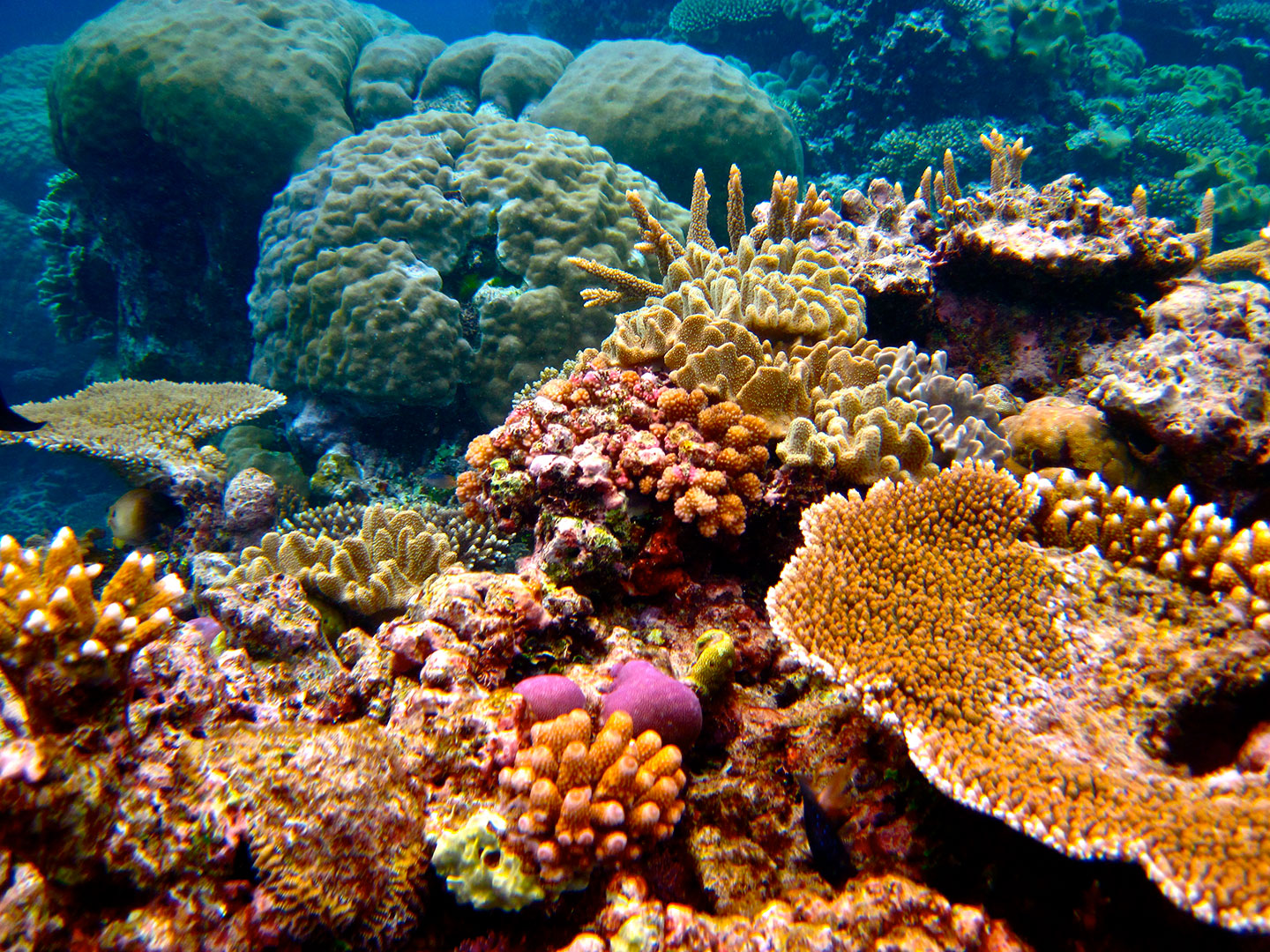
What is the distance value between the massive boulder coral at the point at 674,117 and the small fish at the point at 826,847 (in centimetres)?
971

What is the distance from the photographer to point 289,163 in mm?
8438

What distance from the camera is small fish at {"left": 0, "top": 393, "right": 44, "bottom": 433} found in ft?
12.5

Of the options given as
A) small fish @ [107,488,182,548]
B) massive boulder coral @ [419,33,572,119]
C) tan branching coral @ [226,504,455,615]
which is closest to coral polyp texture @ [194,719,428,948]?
tan branching coral @ [226,504,455,615]

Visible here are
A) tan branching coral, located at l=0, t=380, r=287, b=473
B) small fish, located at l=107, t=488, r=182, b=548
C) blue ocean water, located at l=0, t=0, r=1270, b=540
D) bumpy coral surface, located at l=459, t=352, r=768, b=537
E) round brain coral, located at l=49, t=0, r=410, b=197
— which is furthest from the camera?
blue ocean water, located at l=0, t=0, r=1270, b=540

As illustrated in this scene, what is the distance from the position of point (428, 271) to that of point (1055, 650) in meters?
6.86

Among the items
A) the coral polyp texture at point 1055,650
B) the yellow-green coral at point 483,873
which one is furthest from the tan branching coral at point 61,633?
the coral polyp texture at point 1055,650

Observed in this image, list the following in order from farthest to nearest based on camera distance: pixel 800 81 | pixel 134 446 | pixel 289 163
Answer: pixel 800 81
pixel 289 163
pixel 134 446

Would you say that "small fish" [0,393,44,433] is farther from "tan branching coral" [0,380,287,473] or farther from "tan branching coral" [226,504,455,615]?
"tan branching coral" [226,504,455,615]

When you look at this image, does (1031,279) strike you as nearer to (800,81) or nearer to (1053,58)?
(1053,58)

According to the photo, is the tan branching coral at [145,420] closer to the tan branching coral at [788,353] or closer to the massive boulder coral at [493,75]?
the tan branching coral at [788,353]

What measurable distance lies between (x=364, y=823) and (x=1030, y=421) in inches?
162

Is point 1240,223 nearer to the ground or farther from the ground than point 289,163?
farther from the ground

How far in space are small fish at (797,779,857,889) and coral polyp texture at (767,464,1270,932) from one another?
0.39 meters

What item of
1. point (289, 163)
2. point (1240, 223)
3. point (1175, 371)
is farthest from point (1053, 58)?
point (289, 163)
